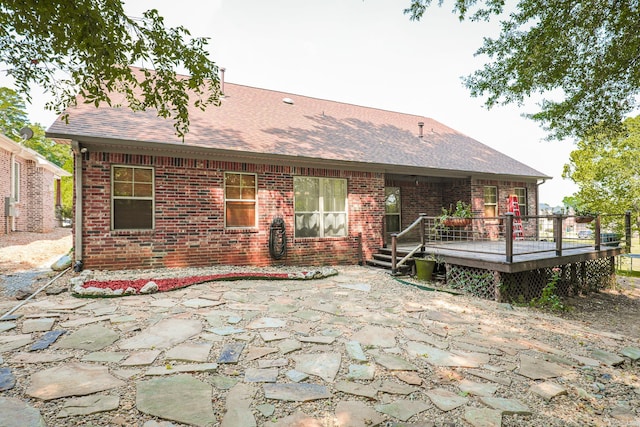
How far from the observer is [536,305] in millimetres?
7219

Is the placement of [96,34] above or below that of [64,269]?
above

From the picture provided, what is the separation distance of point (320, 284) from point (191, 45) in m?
4.80

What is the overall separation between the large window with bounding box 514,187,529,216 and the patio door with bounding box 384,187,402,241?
481 cm

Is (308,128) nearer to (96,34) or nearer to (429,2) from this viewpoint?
(429,2)

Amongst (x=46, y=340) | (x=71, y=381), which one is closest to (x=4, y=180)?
(x=46, y=340)

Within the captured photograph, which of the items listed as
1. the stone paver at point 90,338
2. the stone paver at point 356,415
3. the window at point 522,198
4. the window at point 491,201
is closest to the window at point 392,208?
the window at point 491,201

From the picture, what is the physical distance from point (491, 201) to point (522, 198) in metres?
1.76

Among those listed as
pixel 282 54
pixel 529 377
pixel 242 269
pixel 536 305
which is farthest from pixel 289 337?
pixel 282 54

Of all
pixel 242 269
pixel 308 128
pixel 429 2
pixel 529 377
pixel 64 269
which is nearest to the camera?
pixel 529 377

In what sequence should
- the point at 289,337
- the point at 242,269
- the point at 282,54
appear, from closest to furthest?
the point at 289,337
the point at 242,269
the point at 282,54

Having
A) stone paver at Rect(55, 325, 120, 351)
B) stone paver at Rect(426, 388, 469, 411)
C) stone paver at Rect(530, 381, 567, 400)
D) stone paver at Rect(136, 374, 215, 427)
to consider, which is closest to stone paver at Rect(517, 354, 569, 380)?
stone paver at Rect(530, 381, 567, 400)

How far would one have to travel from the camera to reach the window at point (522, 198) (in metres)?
13.0

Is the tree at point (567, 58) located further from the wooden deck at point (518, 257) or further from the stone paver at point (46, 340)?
the stone paver at point (46, 340)

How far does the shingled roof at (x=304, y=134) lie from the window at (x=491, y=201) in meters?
0.78
